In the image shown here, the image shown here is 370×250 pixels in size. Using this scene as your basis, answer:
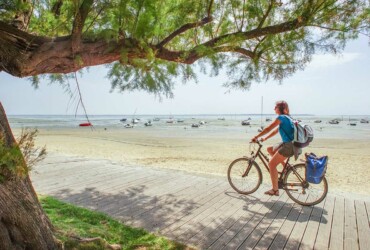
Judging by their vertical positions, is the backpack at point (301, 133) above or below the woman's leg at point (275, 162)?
above

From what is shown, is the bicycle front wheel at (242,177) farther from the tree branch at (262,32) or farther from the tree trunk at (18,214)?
the tree trunk at (18,214)

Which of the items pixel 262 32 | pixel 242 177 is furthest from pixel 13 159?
pixel 242 177

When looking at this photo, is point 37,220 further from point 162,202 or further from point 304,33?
point 304,33

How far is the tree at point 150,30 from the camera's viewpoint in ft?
8.54

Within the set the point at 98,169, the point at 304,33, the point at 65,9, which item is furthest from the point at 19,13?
the point at 98,169

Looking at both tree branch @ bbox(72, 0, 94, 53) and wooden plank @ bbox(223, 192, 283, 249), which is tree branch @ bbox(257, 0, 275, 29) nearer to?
tree branch @ bbox(72, 0, 94, 53)

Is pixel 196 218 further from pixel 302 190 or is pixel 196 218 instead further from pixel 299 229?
pixel 302 190

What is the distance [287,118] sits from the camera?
4520mm

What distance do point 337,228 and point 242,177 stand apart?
1985 millimetres

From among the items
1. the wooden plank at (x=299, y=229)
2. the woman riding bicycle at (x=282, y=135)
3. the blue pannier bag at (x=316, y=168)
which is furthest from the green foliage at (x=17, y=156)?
the blue pannier bag at (x=316, y=168)

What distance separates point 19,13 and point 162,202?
3395mm

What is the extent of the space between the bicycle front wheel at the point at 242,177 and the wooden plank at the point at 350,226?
1.51 m

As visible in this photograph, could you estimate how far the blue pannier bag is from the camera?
441cm

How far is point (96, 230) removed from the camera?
343 cm
